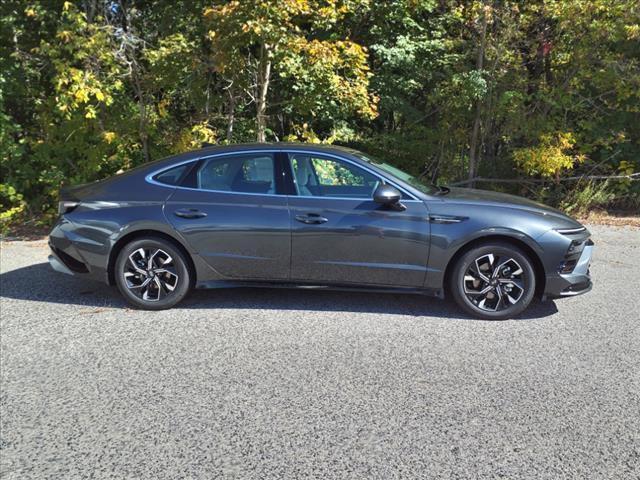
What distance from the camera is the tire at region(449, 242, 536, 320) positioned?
461 cm

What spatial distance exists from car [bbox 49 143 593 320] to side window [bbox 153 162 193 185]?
0.01 meters

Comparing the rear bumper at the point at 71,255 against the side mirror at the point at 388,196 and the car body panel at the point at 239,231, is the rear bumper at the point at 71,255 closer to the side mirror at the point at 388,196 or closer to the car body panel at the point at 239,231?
the car body panel at the point at 239,231

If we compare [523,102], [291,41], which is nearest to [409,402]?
[291,41]

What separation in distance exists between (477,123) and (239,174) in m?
5.83

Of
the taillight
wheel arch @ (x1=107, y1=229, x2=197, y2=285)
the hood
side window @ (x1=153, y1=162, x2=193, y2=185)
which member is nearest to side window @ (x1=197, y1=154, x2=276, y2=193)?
side window @ (x1=153, y1=162, x2=193, y2=185)

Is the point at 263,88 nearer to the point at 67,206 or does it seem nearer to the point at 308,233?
the point at 67,206

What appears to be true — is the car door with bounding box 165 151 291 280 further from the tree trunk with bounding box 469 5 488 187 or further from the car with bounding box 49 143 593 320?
the tree trunk with bounding box 469 5 488 187

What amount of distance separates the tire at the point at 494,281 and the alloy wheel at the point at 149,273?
255 centimetres

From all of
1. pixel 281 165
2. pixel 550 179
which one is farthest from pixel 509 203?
pixel 550 179

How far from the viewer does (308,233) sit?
4.75 m

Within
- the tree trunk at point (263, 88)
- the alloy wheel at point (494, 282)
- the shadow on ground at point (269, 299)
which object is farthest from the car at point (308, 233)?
the tree trunk at point (263, 88)

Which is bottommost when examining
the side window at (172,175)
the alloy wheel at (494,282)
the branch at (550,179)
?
the alloy wheel at (494,282)

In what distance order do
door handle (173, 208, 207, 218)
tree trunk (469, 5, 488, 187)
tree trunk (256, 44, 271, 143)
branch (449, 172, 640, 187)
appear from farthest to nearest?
branch (449, 172, 640, 187)
tree trunk (469, 5, 488, 187)
tree trunk (256, 44, 271, 143)
door handle (173, 208, 207, 218)

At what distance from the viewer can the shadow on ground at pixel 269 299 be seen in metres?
4.95
